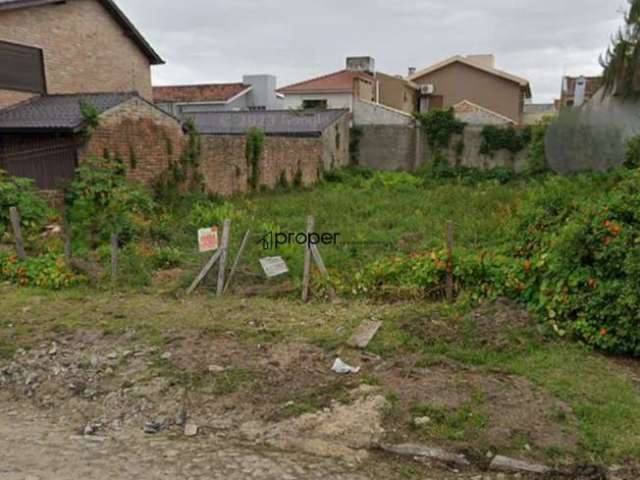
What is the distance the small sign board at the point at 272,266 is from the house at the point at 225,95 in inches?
925

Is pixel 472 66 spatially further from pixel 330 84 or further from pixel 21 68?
pixel 21 68

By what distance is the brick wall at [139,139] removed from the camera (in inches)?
435

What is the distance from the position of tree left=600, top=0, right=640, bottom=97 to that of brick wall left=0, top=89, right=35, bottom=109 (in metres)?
13.8

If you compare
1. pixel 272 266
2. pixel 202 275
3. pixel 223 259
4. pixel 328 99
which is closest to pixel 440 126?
pixel 328 99

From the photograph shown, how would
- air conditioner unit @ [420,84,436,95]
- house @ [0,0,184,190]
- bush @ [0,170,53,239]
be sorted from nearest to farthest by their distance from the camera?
bush @ [0,170,53,239]
house @ [0,0,184,190]
air conditioner unit @ [420,84,436,95]

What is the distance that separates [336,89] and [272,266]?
21859 millimetres

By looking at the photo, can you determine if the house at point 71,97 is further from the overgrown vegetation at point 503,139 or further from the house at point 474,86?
the house at point 474,86

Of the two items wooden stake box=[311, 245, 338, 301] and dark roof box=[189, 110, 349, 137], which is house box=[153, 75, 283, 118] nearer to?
dark roof box=[189, 110, 349, 137]

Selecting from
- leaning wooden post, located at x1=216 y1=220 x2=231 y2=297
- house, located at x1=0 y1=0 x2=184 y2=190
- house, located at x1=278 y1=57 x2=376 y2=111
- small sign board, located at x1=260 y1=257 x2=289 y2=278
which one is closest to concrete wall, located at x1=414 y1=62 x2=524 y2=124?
house, located at x1=278 y1=57 x2=376 y2=111

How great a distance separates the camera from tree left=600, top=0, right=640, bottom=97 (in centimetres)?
837

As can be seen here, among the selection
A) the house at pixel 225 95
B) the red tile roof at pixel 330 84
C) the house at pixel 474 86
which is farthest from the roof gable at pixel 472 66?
the house at pixel 225 95

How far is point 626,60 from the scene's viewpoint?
8695 millimetres

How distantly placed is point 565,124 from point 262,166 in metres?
9.12

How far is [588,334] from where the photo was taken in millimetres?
4926
